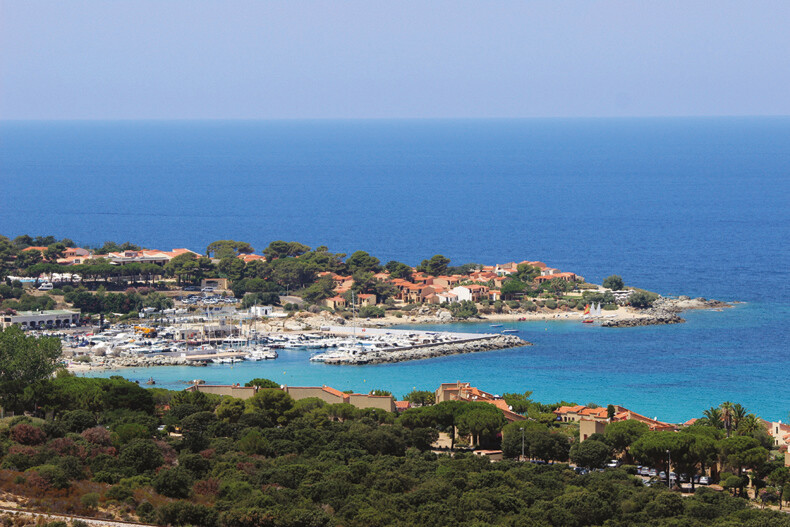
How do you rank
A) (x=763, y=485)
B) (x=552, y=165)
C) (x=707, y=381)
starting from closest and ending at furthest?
(x=763, y=485) → (x=707, y=381) → (x=552, y=165)

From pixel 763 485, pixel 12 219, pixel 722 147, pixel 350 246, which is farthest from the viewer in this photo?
pixel 722 147

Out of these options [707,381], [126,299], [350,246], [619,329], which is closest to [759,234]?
[350,246]

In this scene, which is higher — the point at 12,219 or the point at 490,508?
the point at 12,219

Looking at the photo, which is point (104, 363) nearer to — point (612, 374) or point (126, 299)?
point (126, 299)

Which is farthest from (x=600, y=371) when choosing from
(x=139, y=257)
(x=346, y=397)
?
(x=139, y=257)

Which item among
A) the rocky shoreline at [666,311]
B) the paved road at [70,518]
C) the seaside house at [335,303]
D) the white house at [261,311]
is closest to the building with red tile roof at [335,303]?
the seaside house at [335,303]

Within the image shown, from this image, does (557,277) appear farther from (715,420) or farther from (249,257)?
(715,420)

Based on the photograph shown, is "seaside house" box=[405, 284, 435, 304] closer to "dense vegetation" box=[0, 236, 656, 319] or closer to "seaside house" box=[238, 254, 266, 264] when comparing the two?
"dense vegetation" box=[0, 236, 656, 319]

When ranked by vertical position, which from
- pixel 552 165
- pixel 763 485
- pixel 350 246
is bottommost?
pixel 763 485
